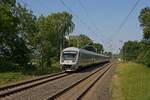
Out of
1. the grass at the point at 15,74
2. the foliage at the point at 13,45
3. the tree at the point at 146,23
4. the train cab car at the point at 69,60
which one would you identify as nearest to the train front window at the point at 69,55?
the train cab car at the point at 69,60

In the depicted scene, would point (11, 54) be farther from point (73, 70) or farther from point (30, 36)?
point (73, 70)

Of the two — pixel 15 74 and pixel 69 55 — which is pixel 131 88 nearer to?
pixel 15 74

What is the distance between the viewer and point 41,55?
49.0 m

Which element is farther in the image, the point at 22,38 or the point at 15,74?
the point at 22,38

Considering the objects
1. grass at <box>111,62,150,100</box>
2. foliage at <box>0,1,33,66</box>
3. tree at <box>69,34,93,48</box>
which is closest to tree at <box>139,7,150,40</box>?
tree at <box>69,34,93,48</box>

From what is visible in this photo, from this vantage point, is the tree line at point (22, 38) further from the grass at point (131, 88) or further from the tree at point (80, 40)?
the tree at point (80, 40)

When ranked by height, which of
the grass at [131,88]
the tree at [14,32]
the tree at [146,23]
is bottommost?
the grass at [131,88]

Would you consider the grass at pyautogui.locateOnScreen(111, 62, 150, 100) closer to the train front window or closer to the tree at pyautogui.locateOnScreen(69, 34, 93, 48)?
the train front window

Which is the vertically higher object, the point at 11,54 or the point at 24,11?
the point at 24,11

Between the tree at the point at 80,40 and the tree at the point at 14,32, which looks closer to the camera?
the tree at the point at 14,32

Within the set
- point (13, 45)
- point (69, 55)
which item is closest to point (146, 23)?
point (69, 55)

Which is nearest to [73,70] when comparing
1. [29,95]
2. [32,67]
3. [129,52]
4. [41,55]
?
[32,67]

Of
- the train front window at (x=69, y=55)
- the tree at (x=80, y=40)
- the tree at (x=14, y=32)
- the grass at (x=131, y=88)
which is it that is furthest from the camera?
the tree at (x=80, y=40)

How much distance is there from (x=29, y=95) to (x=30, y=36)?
27.3 meters
